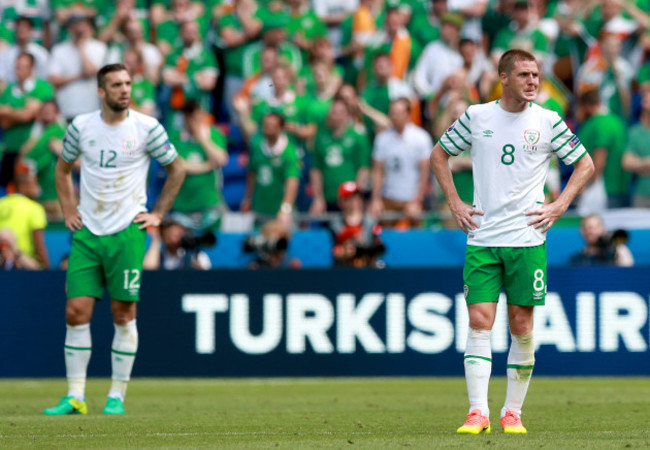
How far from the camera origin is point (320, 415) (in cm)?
942

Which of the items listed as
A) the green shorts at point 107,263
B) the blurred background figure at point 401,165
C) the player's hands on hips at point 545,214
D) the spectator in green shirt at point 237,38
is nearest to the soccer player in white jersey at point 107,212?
the green shorts at point 107,263

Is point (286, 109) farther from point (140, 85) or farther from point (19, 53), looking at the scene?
point (19, 53)

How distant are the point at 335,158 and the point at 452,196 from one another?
828 centimetres

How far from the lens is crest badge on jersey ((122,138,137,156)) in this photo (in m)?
9.52

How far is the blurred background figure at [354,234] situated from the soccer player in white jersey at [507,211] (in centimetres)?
611

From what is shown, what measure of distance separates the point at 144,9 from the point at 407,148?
226 inches

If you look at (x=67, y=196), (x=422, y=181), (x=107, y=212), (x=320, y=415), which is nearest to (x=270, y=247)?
(x=422, y=181)

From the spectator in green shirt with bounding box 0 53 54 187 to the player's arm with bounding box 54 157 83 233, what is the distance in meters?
7.47

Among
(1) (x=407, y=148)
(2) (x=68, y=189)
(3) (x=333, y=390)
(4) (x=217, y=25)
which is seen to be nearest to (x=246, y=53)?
(4) (x=217, y=25)

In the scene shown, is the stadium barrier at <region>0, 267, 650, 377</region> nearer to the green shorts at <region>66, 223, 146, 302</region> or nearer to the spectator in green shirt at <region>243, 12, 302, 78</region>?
the green shorts at <region>66, 223, 146, 302</region>

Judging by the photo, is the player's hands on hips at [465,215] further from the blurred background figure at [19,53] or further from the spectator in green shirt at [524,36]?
the blurred background figure at [19,53]

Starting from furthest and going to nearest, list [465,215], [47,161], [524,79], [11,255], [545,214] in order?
1. [47,161]
2. [11,255]
3. [465,215]
4. [545,214]
5. [524,79]

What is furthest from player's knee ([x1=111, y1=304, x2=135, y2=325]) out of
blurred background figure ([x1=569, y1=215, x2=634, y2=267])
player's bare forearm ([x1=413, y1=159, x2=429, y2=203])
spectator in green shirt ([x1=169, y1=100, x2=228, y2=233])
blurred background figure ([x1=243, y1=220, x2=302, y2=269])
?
player's bare forearm ([x1=413, y1=159, x2=429, y2=203])

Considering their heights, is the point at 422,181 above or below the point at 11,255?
above
